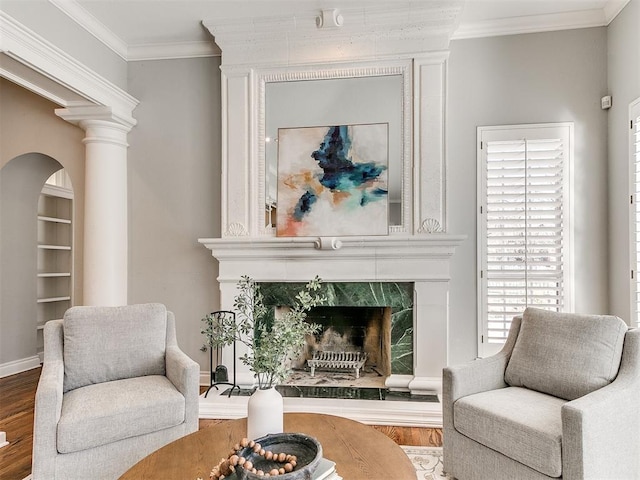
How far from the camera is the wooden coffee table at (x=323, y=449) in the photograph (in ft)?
4.83

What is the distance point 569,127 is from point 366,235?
6.12 feet

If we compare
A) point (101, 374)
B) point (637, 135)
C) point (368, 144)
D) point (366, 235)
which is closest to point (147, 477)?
point (101, 374)

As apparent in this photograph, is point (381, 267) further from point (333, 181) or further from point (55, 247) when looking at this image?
point (55, 247)

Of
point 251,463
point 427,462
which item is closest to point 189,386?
point 251,463

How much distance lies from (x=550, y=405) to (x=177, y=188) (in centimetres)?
331

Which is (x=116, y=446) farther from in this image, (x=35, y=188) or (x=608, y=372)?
(x=35, y=188)

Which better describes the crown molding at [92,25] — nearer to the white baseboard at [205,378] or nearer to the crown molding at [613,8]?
the white baseboard at [205,378]

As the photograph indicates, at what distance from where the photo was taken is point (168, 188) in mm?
3941

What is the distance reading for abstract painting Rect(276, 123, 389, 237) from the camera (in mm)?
3537

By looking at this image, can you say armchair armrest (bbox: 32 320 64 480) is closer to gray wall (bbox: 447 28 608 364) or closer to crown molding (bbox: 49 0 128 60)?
crown molding (bbox: 49 0 128 60)

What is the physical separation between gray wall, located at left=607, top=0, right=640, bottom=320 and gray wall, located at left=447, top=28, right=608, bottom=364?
8 centimetres

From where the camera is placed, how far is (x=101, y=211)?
3.75 metres

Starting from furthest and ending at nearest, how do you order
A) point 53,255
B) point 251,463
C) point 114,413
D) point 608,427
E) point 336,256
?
point 53,255
point 336,256
point 114,413
point 608,427
point 251,463

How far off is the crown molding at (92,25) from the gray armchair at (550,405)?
3.57 m
